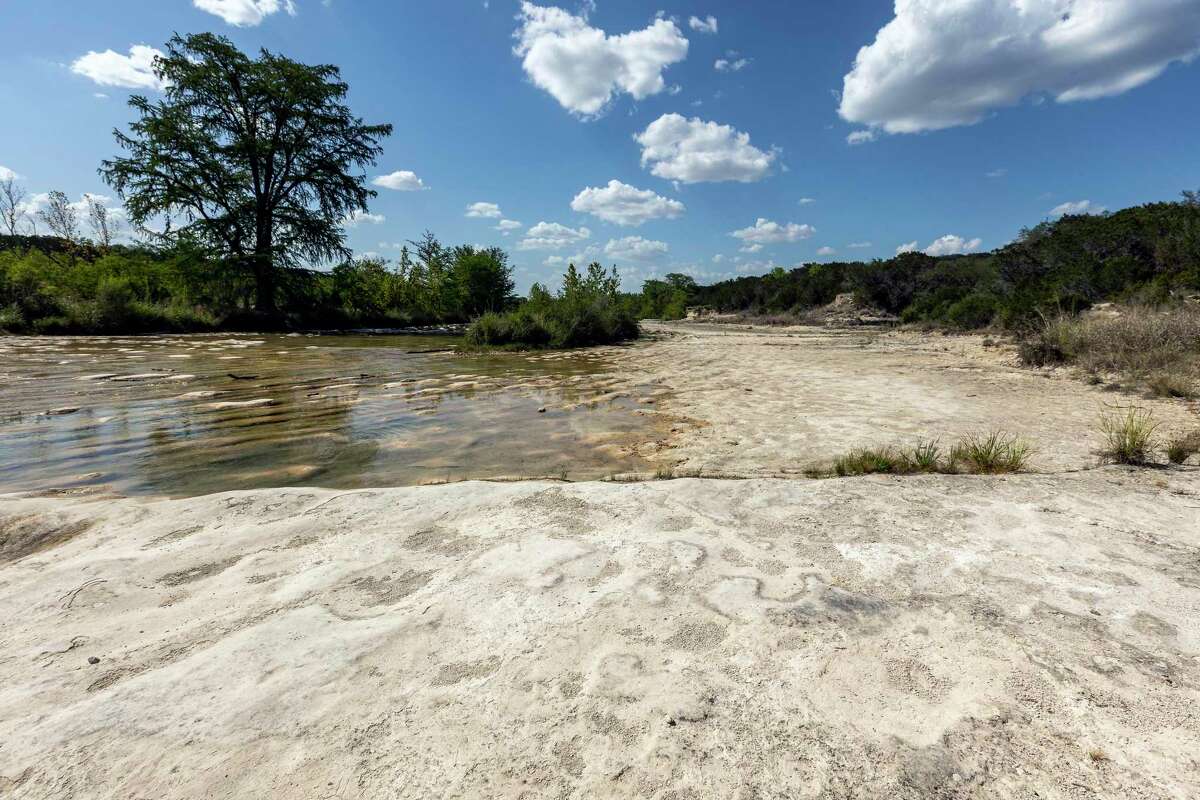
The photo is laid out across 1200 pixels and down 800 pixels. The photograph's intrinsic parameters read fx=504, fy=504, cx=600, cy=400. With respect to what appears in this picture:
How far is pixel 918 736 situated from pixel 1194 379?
8.76m

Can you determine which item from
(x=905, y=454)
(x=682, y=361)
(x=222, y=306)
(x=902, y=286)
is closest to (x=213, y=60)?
(x=222, y=306)

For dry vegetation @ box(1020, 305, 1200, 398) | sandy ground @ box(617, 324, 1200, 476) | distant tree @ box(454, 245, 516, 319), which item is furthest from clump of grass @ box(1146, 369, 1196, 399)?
distant tree @ box(454, 245, 516, 319)

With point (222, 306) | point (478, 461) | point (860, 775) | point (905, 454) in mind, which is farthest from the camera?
point (222, 306)

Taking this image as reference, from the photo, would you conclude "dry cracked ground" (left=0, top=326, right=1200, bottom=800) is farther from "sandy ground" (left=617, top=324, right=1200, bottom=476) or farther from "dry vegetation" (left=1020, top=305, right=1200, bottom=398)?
"dry vegetation" (left=1020, top=305, right=1200, bottom=398)

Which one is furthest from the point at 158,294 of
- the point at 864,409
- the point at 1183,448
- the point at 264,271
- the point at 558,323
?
the point at 1183,448

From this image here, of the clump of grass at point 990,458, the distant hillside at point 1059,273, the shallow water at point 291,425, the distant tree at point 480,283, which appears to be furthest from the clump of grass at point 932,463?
the distant tree at point 480,283

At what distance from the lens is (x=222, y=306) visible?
68.3 feet

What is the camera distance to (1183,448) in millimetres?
3740

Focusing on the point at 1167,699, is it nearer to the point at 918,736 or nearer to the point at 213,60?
the point at 918,736

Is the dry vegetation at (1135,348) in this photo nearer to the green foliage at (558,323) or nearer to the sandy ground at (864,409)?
the sandy ground at (864,409)

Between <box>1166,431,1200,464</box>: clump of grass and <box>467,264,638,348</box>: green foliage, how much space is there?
42.4ft

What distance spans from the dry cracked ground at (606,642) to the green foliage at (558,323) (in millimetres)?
12234

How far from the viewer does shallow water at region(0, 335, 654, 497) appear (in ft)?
12.1

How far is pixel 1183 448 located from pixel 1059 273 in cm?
1917
